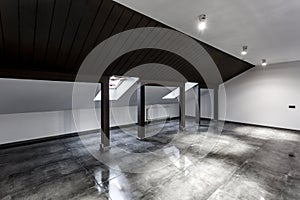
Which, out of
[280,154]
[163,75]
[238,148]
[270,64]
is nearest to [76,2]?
[163,75]

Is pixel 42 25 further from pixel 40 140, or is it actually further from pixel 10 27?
pixel 40 140

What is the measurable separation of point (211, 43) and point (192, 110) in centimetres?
553

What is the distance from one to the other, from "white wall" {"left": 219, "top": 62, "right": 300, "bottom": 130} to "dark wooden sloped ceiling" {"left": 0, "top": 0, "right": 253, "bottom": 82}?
16.7ft

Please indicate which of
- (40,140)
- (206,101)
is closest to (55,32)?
(40,140)

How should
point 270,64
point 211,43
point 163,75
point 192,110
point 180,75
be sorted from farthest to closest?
point 192,110 → point 270,64 → point 180,75 → point 163,75 → point 211,43

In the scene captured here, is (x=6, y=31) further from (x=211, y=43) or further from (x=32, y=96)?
(x=211, y=43)

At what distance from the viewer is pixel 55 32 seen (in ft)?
7.16

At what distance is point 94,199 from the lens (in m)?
1.99

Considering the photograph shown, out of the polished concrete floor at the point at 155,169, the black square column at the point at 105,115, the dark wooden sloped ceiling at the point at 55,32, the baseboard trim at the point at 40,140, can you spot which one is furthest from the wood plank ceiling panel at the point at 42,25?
the baseboard trim at the point at 40,140

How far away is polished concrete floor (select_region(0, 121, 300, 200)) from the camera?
215 centimetres

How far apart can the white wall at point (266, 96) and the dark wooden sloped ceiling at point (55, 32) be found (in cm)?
509

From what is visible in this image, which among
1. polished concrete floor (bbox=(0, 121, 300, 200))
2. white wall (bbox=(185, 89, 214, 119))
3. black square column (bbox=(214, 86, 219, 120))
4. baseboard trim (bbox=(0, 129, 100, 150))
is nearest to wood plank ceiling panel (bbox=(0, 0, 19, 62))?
polished concrete floor (bbox=(0, 121, 300, 200))

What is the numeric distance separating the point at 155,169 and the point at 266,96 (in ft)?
18.4

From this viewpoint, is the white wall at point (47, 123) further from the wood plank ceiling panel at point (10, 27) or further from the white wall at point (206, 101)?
the white wall at point (206, 101)
